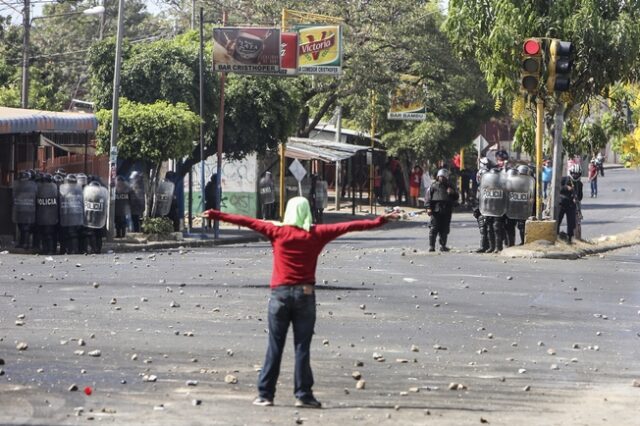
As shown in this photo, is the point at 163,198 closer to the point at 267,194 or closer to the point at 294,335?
the point at 267,194

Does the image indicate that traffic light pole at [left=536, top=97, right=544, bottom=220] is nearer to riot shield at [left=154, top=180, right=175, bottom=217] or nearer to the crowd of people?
the crowd of people

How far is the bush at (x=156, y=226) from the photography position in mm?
38000

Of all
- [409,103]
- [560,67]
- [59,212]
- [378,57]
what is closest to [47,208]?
[59,212]

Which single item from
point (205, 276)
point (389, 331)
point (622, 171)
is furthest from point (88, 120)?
point (622, 171)

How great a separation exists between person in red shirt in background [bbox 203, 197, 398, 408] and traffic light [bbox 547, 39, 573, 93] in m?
16.3

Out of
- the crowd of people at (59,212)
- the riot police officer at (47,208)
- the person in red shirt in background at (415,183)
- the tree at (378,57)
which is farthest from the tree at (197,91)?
the person in red shirt in background at (415,183)

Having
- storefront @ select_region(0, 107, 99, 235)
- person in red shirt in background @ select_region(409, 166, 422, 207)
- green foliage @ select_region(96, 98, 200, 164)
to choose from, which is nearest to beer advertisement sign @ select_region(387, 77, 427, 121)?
person in red shirt in background @ select_region(409, 166, 422, 207)

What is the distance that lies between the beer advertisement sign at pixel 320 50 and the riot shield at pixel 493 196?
14371 millimetres

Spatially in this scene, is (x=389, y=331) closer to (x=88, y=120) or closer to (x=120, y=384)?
(x=120, y=384)

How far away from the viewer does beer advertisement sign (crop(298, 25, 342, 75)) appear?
44125mm

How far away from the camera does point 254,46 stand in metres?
42.0

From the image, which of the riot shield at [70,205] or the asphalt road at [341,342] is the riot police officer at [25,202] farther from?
the asphalt road at [341,342]

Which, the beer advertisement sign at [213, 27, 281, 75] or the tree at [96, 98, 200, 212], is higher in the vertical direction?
the beer advertisement sign at [213, 27, 281, 75]

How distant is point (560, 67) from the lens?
27453 millimetres
